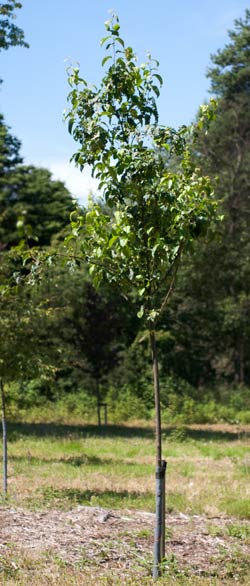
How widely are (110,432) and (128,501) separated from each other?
397 inches

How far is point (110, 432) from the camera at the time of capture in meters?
19.9

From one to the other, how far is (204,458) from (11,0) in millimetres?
11453

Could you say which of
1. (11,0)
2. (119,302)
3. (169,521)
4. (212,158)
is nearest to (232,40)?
(212,158)

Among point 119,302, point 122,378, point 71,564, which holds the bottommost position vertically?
point 71,564

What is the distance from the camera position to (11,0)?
1791 centimetres

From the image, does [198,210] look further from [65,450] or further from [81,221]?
[65,450]

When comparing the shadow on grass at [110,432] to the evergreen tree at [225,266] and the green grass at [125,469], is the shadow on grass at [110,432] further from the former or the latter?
the evergreen tree at [225,266]

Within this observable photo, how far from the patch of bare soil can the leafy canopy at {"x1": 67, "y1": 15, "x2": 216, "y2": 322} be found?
2.24 m

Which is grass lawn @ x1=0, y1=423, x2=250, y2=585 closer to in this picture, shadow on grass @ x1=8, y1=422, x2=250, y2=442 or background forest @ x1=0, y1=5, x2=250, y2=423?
shadow on grass @ x1=8, y1=422, x2=250, y2=442

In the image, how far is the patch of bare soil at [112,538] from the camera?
6.68 m

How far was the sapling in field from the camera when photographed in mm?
6062

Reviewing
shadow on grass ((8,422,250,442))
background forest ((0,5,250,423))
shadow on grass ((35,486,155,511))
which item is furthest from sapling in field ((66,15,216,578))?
background forest ((0,5,250,423))

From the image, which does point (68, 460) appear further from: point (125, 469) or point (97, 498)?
point (97, 498)

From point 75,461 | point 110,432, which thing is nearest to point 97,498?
point 75,461
